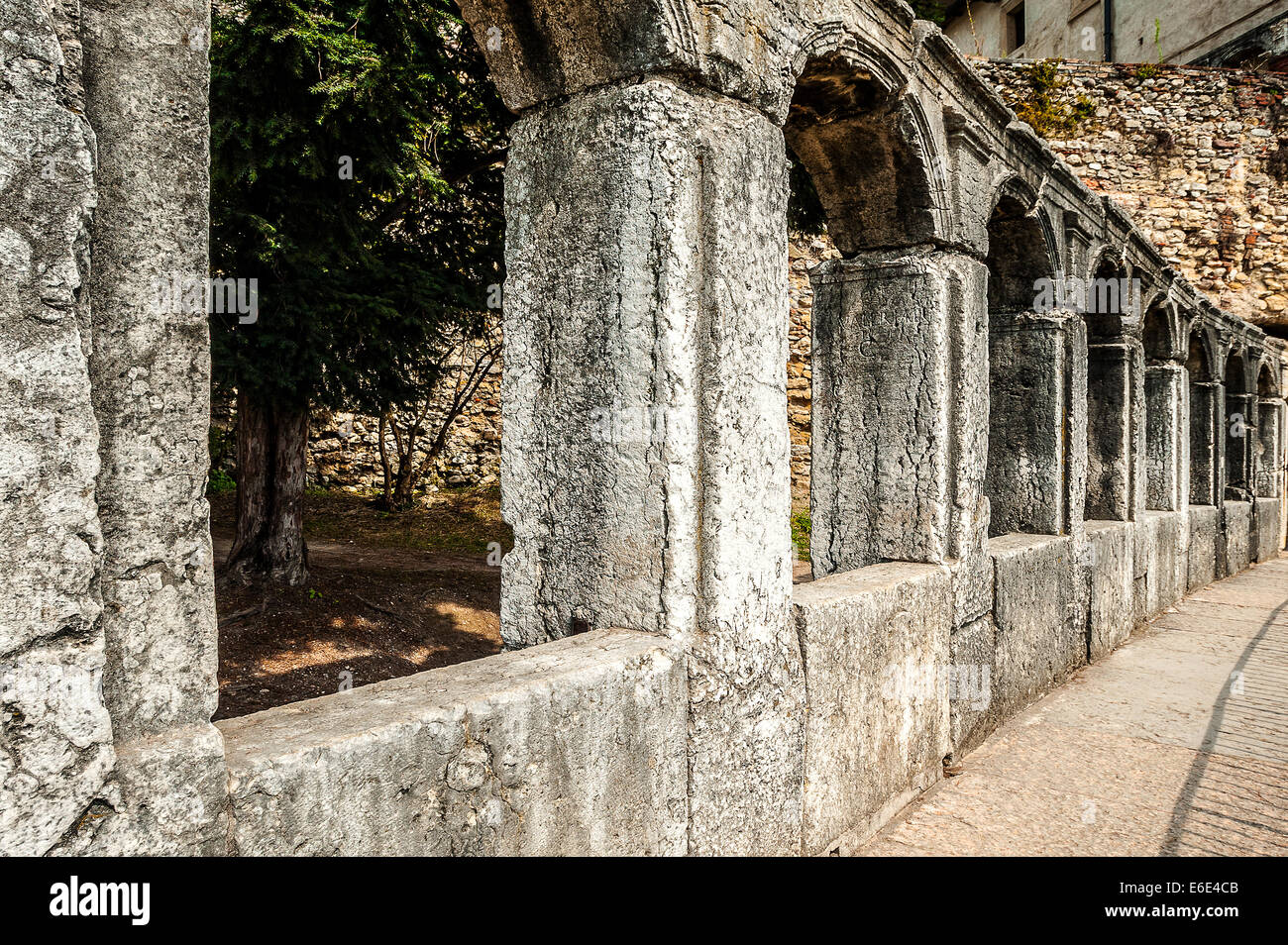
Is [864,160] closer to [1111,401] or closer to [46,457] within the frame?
[46,457]

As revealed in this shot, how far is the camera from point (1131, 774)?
3703 millimetres

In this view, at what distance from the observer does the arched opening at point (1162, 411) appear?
836 cm

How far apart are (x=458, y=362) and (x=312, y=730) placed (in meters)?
11.5

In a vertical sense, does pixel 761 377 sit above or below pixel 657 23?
below

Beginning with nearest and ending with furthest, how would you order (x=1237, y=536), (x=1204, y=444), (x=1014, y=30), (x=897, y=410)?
(x=897, y=410), (x=1204, y=444), (x=1237, y=536), (x=1014, y=30)

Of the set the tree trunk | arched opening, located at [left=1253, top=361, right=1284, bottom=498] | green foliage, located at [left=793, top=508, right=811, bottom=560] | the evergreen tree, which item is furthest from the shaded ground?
arched opening, located at [left=1253, top=361, right=1284, bottom=498]

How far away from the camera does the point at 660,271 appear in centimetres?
220

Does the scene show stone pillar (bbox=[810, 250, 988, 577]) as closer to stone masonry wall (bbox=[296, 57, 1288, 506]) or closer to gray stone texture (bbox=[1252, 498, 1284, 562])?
gray stone texture (bbox=[1252, 498, 1284, 562])

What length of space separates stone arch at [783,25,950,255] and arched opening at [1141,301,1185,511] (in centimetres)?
564

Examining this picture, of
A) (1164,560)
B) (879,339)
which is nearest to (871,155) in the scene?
(879,339)

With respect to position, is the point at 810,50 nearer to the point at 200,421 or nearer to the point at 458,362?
the point at 200,421

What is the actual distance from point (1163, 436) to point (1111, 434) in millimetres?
2000

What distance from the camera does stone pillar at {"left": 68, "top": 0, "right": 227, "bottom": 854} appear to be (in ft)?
4.20
